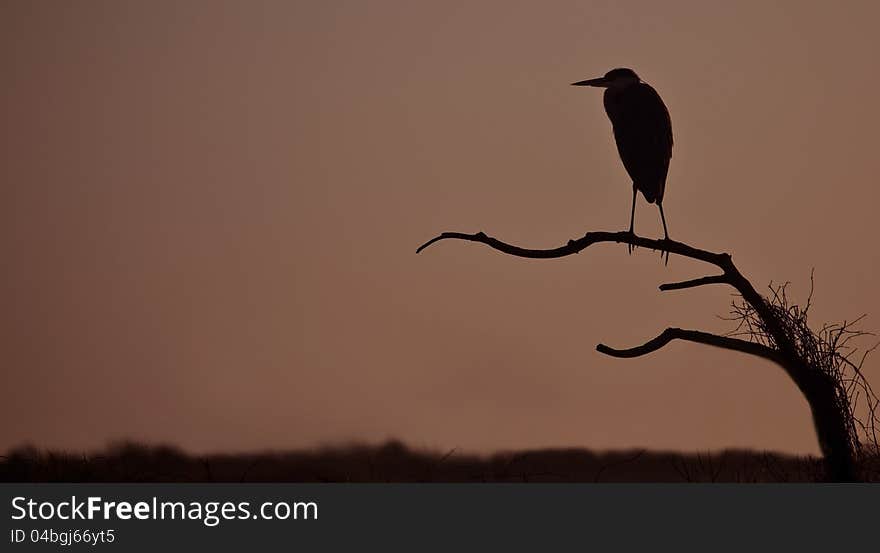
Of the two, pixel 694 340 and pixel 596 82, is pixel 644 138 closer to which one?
pixel 596 82

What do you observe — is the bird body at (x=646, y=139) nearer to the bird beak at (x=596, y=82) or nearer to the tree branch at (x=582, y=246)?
the bird beak at (x=596, y=82)

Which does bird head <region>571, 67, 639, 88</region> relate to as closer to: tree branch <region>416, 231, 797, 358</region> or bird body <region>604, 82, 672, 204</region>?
bird body <region>604, 82, 672, 204</region>

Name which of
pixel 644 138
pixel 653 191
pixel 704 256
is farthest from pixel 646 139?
pixel 704 256

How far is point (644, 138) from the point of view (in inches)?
360

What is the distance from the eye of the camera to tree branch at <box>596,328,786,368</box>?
701cm

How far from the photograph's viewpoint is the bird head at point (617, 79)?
9484 mm

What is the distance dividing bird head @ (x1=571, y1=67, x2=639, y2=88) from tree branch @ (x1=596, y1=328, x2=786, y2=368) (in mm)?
3025

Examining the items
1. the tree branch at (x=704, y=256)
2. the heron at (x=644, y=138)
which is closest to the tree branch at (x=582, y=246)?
the tree branch at (x=704, y=256)

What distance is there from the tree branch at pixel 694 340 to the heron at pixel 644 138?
6.72 feet
